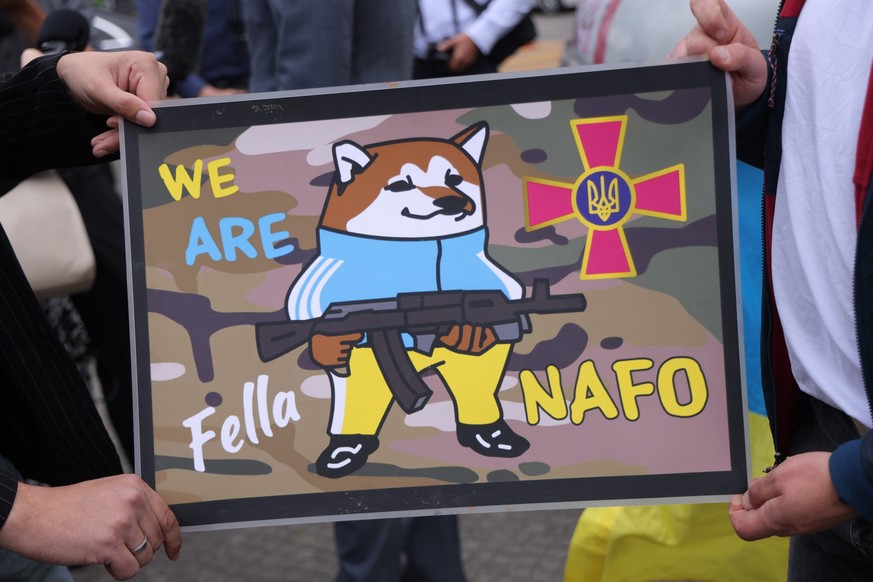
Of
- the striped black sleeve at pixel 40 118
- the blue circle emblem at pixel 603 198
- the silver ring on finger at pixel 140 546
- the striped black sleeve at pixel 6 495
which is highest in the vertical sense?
the striped black sleeve at pixel 40 118

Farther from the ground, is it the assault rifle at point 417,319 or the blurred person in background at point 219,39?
the blurred person in background at point 219,39

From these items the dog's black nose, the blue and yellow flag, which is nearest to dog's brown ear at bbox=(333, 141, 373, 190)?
the dog's black nose

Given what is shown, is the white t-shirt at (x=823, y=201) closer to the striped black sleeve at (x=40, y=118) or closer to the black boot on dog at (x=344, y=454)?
the black boot on dog at (x=344, y=454)

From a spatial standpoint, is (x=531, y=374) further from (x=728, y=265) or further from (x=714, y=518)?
(x=714, y=518)

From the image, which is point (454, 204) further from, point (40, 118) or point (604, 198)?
point (40, 118)

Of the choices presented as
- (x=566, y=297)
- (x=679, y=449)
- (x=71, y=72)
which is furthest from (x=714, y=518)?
(x=71, y=72)

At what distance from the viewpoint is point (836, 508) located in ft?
4.22

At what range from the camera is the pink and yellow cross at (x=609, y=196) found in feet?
5.09

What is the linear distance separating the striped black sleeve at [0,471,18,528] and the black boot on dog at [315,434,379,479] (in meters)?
0.45

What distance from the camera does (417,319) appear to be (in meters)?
1.56

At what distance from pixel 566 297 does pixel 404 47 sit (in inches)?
49.8

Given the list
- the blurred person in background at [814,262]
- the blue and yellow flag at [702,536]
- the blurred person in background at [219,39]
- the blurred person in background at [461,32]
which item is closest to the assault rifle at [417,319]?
the blurred person in background at [814,262]

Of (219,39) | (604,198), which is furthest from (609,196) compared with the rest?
(219,39)

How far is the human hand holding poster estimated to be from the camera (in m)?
1.54
